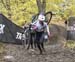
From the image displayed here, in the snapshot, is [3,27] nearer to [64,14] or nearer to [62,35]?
[62,35]

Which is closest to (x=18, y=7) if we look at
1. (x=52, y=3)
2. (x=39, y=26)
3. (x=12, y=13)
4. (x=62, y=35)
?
(x=12, y=13)

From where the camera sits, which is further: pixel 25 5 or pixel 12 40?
pixel 25 5

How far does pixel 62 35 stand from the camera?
1805cm

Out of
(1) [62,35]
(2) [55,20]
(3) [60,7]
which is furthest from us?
(2) [55,20]

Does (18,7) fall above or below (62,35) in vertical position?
above

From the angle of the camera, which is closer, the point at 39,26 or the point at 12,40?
the point at 39,26

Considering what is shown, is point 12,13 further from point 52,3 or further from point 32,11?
point 52,3

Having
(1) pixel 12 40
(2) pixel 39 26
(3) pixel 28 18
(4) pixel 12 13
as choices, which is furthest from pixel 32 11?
(2) pixel 39 26

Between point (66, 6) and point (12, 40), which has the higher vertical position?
point (66, 6)

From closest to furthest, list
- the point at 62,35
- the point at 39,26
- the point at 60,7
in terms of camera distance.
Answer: the point at 39,26 < the point at 62,35 < the point at 60,7

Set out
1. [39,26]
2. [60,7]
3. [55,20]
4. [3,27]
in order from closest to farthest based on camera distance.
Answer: [39,26]
[3,27]
[60,7]
[55,20]

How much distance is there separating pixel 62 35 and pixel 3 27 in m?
4.76

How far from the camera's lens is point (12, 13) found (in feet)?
65.3

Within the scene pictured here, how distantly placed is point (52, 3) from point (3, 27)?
5.00 metres
